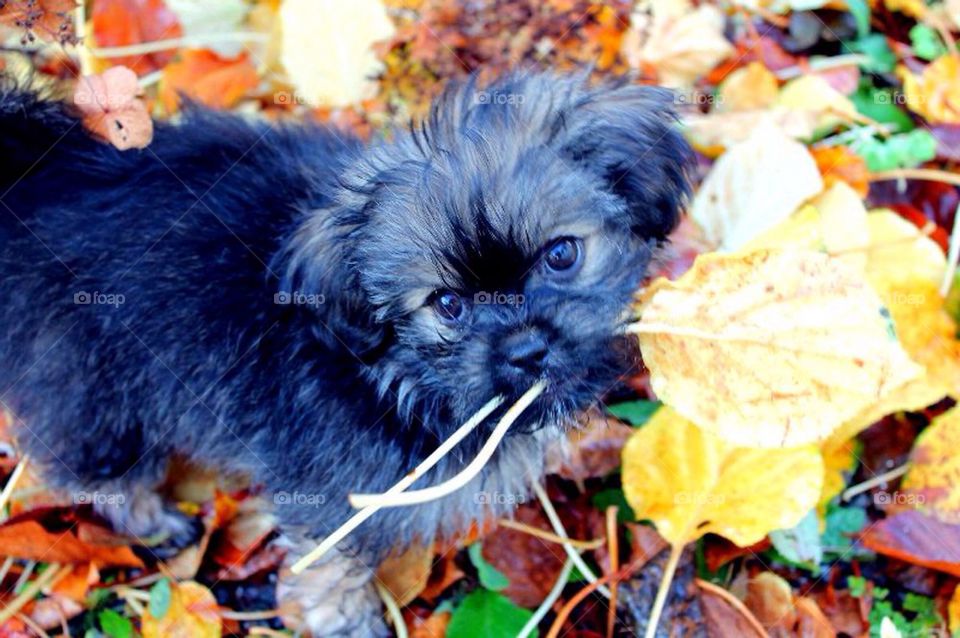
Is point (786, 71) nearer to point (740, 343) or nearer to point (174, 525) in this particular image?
point (740, 343)

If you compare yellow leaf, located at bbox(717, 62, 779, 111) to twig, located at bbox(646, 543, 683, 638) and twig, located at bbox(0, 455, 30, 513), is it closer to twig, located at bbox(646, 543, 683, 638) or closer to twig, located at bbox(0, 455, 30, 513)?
twig, located at bbox(646, 543, 683, 638)

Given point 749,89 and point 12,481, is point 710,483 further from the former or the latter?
point 12,481

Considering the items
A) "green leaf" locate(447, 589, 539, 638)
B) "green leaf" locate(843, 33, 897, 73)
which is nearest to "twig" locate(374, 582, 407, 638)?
"green leaf" locate(447, 589, 539, 638)

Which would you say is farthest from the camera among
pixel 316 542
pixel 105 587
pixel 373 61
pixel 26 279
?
pixel 373 61

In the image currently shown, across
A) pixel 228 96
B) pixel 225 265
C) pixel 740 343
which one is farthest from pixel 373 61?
pixel 740 343

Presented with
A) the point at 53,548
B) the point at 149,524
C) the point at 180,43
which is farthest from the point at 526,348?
the point at 180,43

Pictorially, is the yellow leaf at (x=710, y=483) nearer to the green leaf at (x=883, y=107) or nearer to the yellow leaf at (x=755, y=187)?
the yellow leaf at (x=755, y=187)
